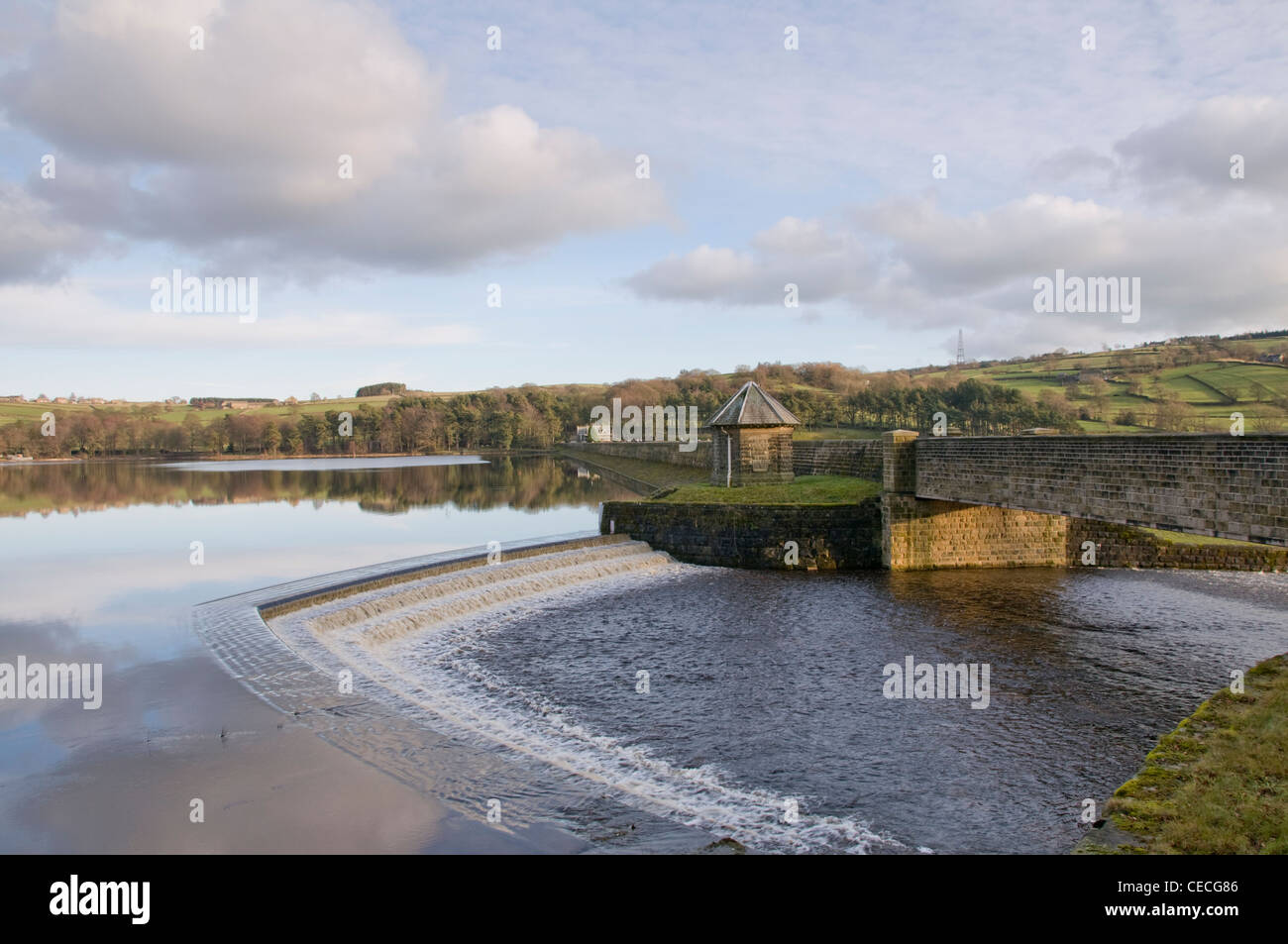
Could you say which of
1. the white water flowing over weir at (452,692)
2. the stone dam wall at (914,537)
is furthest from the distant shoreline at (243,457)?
the white water flowing over weir at (452,692)

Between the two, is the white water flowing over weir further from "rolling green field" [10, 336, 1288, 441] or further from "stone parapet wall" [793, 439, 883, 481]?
"rolling green field" [10, 336, 1288, 441]

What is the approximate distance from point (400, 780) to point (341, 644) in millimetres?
6457

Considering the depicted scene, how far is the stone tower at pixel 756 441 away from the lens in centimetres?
3152

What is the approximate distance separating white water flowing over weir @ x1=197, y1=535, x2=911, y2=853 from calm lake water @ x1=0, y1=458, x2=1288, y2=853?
Result: 8 centimetres

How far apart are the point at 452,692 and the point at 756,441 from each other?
843 inches

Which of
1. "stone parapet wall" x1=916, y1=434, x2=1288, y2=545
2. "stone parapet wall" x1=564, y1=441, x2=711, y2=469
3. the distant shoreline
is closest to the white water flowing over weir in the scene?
"stone parapet wall" x1=916, y1=434, x2=1288, y2=545

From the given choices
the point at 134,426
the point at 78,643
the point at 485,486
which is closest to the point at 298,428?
the point at 134,426

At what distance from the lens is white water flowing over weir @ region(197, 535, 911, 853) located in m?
8.40

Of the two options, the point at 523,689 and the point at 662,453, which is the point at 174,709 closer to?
the point at 523,689

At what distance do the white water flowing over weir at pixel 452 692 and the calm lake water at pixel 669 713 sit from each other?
8 centimetres

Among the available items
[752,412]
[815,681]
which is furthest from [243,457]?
[815,681]

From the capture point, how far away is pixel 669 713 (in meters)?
11.6

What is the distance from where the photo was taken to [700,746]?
10344 mm
